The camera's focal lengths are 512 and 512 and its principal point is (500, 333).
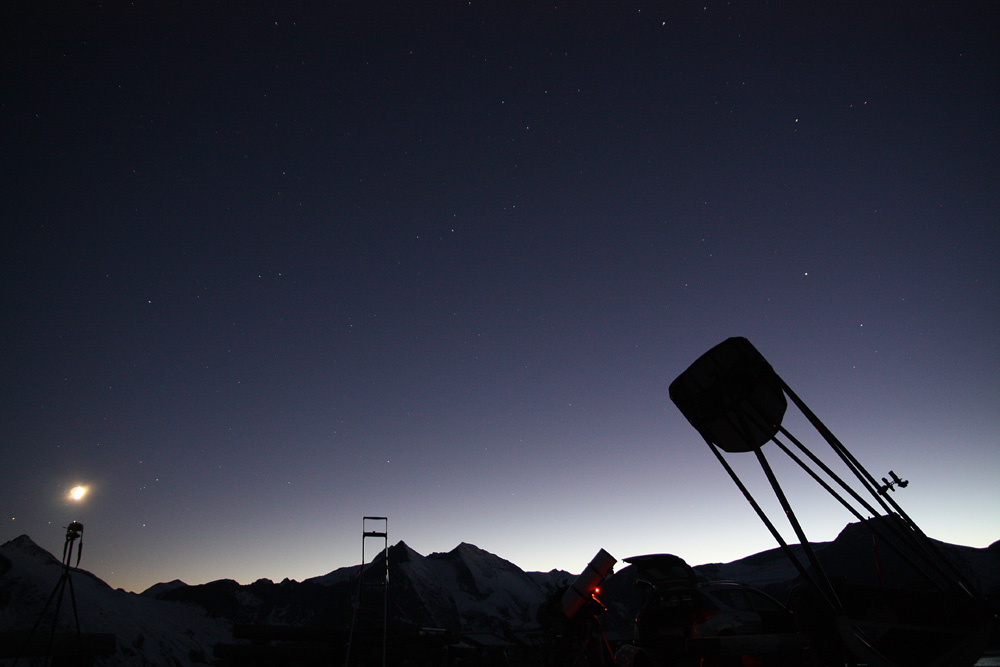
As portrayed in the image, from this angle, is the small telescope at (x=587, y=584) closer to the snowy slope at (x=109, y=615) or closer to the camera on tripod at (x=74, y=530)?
the camera on tripod at (x=74, y=530)

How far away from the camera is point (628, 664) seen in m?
6.66

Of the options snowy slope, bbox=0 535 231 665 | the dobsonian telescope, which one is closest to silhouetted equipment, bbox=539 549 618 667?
the dobsonian telescope

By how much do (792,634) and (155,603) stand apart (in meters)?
148

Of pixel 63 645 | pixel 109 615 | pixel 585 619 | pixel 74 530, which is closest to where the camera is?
pixel 63 645

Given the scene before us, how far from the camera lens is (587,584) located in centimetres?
1112

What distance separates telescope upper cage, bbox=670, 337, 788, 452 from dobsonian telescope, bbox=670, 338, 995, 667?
1 cm

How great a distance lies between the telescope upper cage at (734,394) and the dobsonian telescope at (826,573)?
0.01 m

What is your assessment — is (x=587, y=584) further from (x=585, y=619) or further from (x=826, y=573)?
(x=826, y=573)

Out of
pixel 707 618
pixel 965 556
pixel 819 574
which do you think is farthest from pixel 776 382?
pixel 965 556

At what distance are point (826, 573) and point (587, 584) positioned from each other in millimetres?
6300

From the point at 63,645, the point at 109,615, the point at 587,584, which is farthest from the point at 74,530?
the point at 109,615

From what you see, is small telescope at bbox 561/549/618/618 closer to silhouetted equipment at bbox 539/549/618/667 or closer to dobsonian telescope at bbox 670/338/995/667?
silhouetted equipment at bbox 539/549/618/667

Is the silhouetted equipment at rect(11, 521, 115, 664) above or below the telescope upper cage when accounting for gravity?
below

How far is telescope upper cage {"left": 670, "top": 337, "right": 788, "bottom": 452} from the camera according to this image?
5.65 metres
